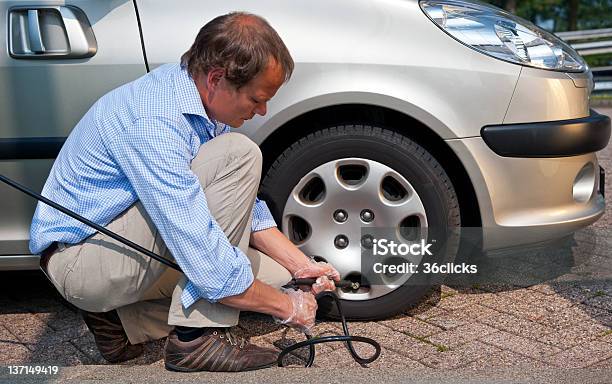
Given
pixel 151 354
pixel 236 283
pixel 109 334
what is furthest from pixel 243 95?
pixel 151 354

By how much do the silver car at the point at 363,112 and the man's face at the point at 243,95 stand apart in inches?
21.1

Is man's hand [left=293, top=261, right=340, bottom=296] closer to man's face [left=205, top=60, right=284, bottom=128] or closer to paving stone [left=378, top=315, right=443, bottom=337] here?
paving stone [left=378, top=315, right=443, bottom=337]

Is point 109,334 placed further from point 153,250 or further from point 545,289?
point 545,289

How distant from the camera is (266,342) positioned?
275cm

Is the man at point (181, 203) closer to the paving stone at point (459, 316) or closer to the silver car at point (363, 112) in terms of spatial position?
the silver car at point (363, 112)

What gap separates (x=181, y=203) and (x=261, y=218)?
22.3 inches

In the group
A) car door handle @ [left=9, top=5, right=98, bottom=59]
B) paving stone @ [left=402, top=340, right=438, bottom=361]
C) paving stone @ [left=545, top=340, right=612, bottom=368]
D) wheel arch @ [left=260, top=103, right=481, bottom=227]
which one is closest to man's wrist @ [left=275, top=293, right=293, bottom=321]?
paving stone @ [left=402, top=340, right=438, bottom=361]

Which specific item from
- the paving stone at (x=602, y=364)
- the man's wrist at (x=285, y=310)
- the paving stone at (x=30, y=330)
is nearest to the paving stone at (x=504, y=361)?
the paving stone at (x=602, y=364)

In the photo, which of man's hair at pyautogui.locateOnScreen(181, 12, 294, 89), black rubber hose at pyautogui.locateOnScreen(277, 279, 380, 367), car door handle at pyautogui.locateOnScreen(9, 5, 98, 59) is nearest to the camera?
man's hair at pyautogui.locateOnScreen(181, 12, 294, 89)

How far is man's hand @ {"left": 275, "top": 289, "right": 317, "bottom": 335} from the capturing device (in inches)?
91.1

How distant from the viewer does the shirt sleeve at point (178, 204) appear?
212cm

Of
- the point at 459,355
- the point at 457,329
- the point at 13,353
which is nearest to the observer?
the point at 459,355

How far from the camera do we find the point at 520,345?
2.63 m

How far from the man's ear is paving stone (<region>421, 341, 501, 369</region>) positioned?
3.54 feet
